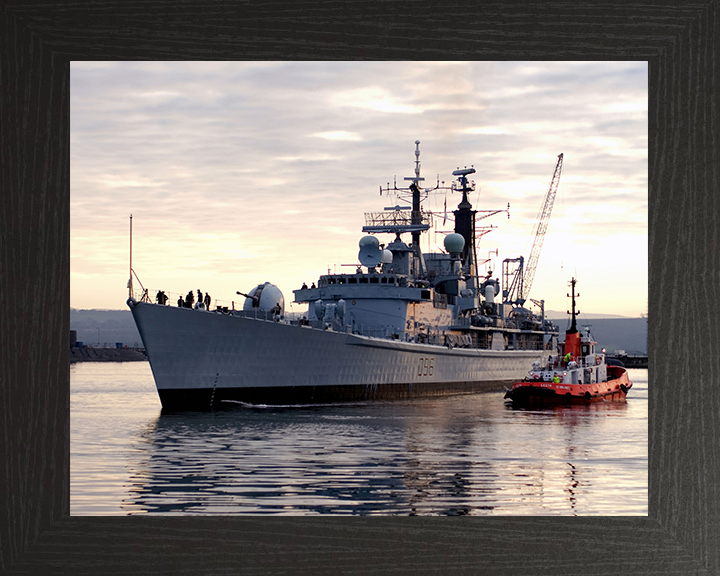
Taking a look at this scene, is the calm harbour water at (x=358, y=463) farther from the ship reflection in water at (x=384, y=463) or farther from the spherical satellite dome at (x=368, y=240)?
the spherical satellite dome at (x=368, y=240)

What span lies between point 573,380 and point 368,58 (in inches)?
937

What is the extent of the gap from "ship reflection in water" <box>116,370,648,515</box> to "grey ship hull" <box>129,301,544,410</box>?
0.58 meters

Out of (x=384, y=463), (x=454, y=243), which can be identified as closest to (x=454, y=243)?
(x=454, y=243)

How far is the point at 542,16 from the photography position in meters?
5.65

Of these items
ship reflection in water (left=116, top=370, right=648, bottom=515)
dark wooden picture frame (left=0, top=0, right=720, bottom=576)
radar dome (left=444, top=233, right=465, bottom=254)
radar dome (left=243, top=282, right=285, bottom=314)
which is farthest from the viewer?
radar dome (left=444, top=233, right=465, bottom=254)

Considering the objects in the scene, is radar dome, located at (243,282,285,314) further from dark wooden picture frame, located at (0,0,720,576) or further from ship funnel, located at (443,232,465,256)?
dark wooden picture frame, located at (0,0,720,576)

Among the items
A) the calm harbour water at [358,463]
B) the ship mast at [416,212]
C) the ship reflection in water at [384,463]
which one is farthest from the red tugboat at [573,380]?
the ship mast at [416,212]

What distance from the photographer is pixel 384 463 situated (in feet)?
42.3

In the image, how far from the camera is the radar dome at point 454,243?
3738cm

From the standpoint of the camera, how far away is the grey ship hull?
2055cm

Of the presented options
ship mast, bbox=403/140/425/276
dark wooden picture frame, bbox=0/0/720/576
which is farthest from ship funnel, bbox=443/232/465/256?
dark wooden picture frame, bbox=0/0/720/576

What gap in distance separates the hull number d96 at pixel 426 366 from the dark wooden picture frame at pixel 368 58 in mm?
23916

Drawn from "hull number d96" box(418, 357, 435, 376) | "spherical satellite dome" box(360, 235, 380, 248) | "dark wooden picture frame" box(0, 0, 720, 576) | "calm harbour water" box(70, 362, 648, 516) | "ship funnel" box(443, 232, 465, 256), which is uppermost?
"ship funnel" box(443, 232, 465, 256)

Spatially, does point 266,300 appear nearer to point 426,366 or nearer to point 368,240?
point 368,240
